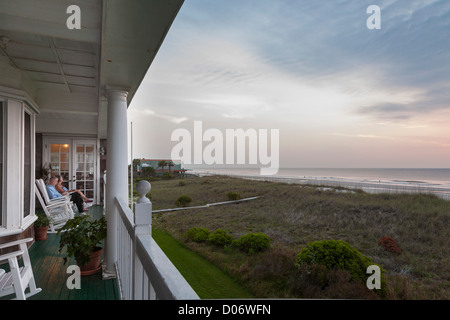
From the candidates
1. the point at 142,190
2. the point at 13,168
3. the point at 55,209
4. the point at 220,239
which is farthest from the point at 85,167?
the point at 142,190

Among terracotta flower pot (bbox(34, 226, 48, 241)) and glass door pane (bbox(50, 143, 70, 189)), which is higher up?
glass door pane (bbox(50, 143, 70, 189))

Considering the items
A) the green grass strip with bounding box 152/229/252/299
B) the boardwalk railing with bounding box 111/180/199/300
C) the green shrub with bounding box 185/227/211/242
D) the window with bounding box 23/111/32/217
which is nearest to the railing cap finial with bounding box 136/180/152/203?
the boardwalk railing with bounding box 111/180/199/300

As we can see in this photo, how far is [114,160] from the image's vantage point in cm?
272

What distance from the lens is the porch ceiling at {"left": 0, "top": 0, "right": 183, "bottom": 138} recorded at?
134cm

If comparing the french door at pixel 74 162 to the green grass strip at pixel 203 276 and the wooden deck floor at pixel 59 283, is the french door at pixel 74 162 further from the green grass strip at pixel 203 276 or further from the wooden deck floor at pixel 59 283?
the wooden deck floor at pixel 59 283

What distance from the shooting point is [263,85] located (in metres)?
15.8

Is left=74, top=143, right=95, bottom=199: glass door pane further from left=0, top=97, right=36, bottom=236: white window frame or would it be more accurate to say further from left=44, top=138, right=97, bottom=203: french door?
left=0, top=97, right=36, bottom=236: white window frame

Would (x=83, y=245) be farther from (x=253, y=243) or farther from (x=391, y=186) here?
(x=391, y=186)

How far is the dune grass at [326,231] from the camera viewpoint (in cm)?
491

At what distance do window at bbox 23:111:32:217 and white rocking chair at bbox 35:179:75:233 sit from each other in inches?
29.4

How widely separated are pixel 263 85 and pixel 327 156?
6.00m

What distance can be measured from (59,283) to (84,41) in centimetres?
214

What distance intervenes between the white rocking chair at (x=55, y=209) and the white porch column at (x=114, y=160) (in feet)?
7.34
